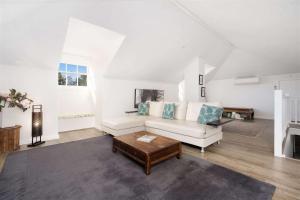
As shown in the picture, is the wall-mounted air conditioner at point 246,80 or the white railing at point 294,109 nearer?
the white railing at point 294,109

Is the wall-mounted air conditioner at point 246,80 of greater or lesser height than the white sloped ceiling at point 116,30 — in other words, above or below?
below

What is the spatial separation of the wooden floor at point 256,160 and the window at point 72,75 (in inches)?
78.8

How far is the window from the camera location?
4.74m

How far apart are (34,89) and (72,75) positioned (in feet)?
4.97

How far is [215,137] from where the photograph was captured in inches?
128

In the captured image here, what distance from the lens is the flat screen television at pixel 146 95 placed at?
5543 millimetres

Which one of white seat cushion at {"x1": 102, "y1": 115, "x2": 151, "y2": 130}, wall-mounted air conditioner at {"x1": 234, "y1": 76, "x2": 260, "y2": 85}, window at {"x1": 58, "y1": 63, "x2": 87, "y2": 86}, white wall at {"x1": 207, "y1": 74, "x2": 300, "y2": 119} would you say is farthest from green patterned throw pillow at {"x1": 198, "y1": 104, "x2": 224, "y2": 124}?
wall-mounted air conditioner at {"x1": 234, "y1": 76, "x2": 260, "y2": 85}

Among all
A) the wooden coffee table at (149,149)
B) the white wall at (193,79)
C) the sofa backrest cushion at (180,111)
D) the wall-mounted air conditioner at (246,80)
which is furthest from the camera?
the wall-mounted air conditioner at (246,80)

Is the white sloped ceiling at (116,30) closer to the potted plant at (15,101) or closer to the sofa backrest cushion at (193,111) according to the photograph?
the potted plant at (15,101)

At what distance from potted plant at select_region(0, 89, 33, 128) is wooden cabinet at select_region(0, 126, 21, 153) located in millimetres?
464

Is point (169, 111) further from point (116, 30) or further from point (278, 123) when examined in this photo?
point (116, 30)

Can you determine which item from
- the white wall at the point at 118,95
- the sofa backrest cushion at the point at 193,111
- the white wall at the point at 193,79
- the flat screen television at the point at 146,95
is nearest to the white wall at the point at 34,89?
the white wall at the point at 118,95

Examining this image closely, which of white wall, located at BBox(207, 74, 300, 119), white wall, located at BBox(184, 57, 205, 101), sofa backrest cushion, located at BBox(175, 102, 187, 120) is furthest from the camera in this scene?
white wall, located at BBox(207, 74, 300, 119)

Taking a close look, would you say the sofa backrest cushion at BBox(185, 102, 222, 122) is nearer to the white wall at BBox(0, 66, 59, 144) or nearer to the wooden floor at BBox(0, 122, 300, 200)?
the wooden floor at BBox(0, 122, 300, 200)
